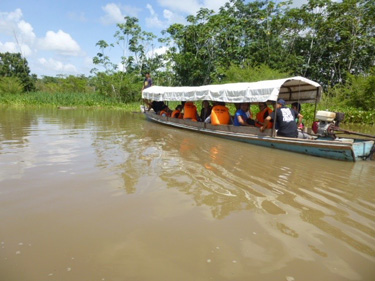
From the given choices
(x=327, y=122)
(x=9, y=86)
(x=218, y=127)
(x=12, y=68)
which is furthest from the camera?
(x=12, y=68)

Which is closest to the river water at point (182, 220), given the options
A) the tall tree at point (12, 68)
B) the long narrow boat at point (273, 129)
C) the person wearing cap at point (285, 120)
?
the long narrow boat at point (273, 129)

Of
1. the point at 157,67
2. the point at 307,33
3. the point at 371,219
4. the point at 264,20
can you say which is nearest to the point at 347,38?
the point at 307,33

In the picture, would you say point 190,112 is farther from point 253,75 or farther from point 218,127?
point 253,75

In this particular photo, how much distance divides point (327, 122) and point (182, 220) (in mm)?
5644

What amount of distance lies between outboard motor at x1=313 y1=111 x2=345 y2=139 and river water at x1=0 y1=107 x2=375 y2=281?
167 centimetres

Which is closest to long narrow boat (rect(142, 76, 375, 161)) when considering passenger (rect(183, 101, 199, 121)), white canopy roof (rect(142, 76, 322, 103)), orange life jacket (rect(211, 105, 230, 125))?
white canopy roof (rect(142, 76, 322, 103))

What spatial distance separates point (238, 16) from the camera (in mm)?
27609

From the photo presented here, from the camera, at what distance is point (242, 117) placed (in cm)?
838

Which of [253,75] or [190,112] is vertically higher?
[253,75]

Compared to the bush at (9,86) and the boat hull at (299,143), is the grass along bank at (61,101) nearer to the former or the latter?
the bush at (9,86)

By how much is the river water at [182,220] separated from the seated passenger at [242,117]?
309 centimetres

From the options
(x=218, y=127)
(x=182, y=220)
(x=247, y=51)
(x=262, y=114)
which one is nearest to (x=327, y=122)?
(x=262, y=114)

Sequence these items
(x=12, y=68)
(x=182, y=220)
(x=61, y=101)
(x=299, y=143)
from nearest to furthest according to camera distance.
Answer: (x=182, y=220) < (x=299, y=143) < (x=61, y=101) < (x=12, y=68)

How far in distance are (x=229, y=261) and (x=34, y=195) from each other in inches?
104
